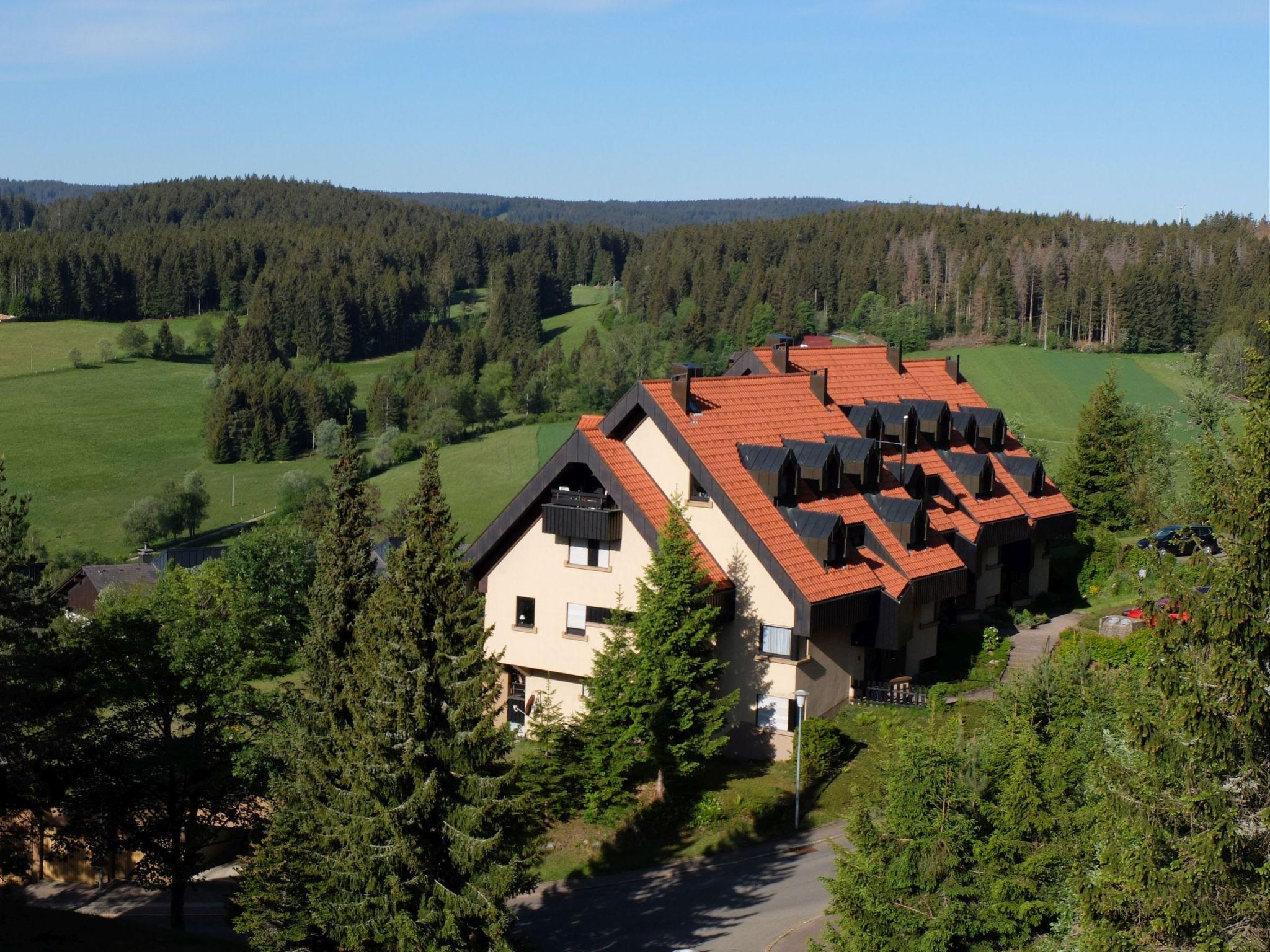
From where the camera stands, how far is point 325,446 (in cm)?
15038

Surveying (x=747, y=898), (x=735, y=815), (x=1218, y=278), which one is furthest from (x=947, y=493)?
(x=1218, y=278)

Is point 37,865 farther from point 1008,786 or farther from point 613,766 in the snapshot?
point 1008,786

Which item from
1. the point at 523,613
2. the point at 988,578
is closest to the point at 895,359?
the point at 988,578

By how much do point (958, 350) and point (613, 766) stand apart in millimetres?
141345

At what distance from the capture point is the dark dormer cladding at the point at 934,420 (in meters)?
47.2

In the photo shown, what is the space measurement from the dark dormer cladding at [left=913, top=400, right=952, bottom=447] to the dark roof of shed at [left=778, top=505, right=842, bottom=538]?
33.1 ft

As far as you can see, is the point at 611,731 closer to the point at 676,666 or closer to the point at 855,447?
the point at 676,666

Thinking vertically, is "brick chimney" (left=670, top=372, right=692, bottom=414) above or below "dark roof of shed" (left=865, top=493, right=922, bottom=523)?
above

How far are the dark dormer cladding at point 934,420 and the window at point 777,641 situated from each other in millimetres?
13258

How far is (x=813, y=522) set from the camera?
38094 millimetres

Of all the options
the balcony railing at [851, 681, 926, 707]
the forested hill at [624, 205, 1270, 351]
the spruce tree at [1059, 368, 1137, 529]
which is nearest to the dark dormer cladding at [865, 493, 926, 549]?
the balcony railing at [851, 681, 926, 707]

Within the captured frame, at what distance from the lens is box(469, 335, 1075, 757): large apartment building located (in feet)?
123

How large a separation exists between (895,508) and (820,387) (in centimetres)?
622

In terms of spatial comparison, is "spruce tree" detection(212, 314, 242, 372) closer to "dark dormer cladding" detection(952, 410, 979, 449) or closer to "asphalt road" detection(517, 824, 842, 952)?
"dark dormer cladding" detection(952, 410, 979, 449)
